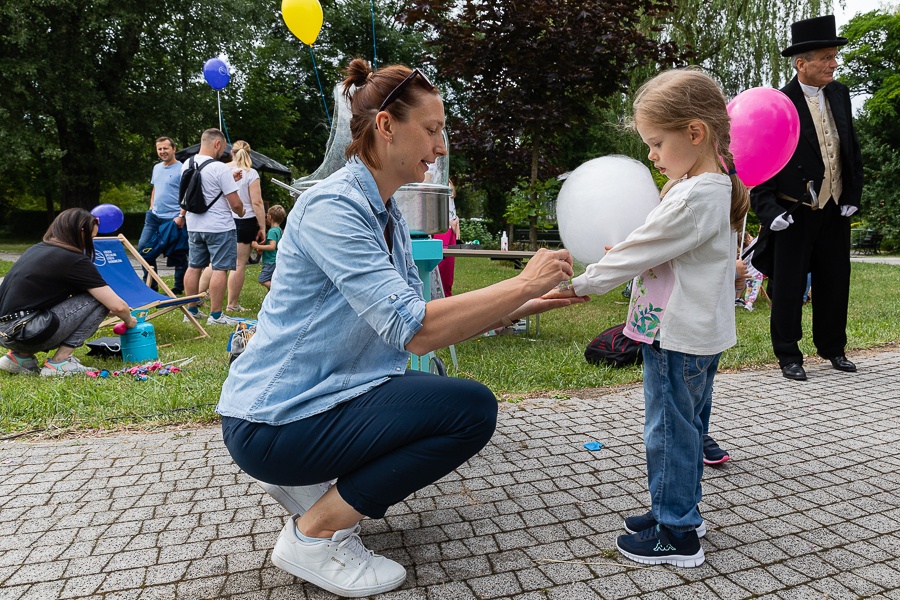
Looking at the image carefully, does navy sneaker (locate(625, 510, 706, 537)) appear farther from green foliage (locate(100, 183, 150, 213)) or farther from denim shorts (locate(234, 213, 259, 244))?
green foliage (locate(100, 183, 150, 213))

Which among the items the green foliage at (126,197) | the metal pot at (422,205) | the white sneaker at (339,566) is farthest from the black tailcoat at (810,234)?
the green foliage at (126,197)

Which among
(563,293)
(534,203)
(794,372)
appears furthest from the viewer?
(534,203)

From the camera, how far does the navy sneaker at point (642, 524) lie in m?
2.56

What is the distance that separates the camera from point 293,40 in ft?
99.6

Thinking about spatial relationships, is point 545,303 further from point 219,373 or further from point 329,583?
point 219,373

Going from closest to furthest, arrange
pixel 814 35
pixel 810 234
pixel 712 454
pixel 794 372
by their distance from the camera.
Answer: pixel 712 454
pixel 814 35
pixel 810 234
pixel 794 372

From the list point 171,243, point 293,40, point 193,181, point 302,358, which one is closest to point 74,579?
point 302,358

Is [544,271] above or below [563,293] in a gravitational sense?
above

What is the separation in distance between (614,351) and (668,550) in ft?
9.58

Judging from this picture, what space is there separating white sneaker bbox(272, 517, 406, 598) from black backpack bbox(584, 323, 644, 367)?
3297 mm

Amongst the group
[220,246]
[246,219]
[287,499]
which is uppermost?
[246,219]

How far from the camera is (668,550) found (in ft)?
7.80

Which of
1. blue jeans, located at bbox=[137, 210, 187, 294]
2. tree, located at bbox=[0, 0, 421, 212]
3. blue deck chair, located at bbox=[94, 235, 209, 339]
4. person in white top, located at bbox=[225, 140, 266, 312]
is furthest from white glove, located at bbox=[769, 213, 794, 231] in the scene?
tree, located at bbox=[0, 0, 421, 212]

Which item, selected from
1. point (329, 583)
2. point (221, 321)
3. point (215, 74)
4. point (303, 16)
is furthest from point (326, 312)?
point (215, 74)
